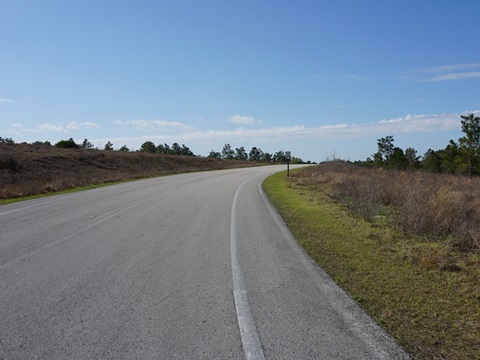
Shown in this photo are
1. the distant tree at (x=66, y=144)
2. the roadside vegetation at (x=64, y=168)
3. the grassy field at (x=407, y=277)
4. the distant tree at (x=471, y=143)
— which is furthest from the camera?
the distant tree at (x=66, y=144)

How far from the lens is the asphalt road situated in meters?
3.60

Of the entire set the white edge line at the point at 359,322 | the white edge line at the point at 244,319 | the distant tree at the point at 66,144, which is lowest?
the white edge line at the point at 359,322

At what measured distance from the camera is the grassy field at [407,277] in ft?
12.7

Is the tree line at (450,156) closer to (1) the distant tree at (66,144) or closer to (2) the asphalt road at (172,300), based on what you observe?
(2) the asphalt road at (172,300)

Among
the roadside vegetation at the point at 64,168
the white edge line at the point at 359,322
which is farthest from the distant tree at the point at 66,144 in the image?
the white edge line at the point at 359,322

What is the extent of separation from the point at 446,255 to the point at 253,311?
4.35 m

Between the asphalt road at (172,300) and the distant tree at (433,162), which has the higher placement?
the distant tree at (433,162)

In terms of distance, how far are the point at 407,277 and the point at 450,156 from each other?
59120mm

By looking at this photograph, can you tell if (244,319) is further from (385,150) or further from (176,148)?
(176,148)

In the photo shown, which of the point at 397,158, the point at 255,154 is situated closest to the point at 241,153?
the point at 255,154

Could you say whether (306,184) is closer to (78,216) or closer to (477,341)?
(78,216)

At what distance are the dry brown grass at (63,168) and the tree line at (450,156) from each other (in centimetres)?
2727

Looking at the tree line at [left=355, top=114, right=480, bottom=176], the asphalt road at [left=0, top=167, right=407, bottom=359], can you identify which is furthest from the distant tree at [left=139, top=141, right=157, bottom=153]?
the asphalt road at [left=0, top=167, right=407, bottom=359]

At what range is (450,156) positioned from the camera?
5722cm
